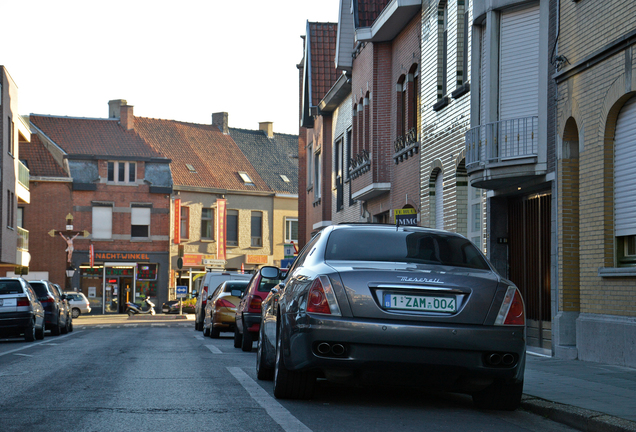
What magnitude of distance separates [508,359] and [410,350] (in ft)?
2.71

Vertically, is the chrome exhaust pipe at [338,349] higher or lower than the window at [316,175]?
lower

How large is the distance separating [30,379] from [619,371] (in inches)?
272

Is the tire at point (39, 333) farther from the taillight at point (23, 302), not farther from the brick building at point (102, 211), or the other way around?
the brick building at point (102, 211)

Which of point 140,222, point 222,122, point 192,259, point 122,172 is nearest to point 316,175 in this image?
point 140,222

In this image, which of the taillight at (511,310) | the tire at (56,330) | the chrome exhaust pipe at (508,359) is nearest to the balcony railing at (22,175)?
the tire at (56,330)

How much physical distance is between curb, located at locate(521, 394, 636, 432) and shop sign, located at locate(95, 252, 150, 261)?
5124 centimetres

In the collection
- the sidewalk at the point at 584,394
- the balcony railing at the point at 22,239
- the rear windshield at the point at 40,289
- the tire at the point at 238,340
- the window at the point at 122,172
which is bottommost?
the tire at the point at 238,340

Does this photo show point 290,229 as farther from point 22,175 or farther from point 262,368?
point 262,368

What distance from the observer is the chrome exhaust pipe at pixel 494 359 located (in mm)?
6953

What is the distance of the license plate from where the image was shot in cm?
692

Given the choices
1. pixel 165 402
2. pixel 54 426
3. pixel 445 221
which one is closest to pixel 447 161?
pixel 445 221

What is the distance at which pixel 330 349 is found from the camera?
274 inches

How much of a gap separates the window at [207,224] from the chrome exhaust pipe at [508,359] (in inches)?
2160

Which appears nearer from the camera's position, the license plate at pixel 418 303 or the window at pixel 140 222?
the license plate at pixel 418 303
